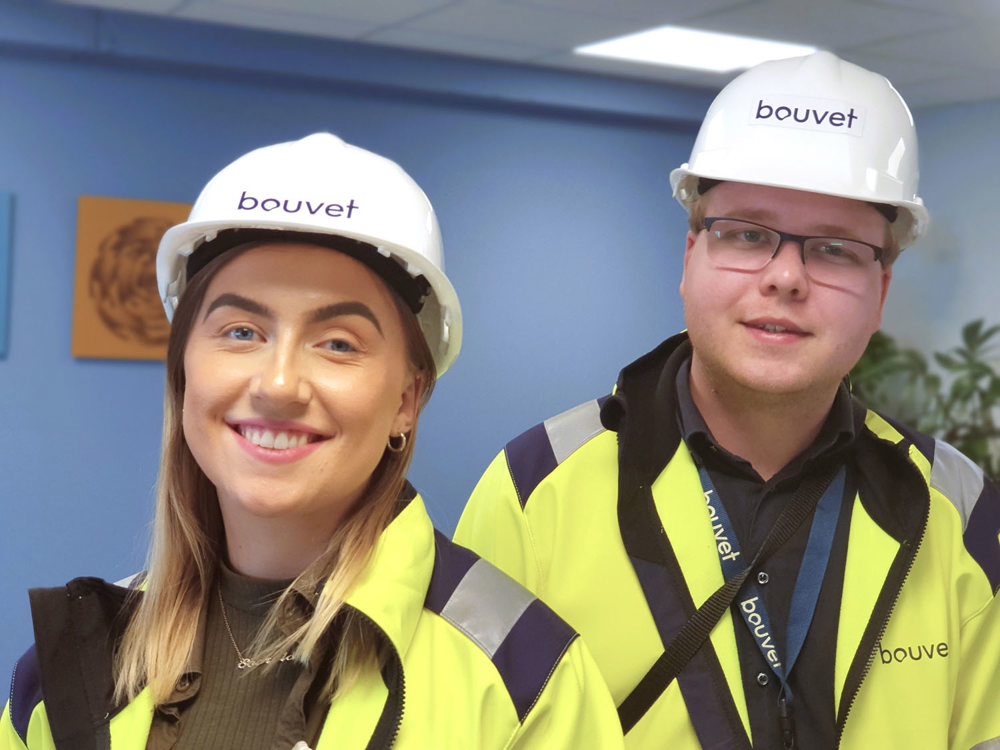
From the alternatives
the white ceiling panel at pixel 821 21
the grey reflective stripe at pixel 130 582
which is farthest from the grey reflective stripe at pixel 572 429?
the white ceiling panel at pixel 821 21

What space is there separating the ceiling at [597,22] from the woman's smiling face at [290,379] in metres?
3.88

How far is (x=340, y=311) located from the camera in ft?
4.65

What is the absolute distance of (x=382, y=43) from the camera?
19.3 ft

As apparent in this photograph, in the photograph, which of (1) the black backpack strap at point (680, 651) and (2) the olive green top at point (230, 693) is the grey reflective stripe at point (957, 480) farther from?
(2) the olive green top at point (230, 693)

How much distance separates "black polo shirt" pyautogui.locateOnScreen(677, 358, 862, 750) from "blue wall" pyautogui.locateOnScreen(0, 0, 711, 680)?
11.7 ft

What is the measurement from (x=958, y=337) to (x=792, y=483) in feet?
19.8

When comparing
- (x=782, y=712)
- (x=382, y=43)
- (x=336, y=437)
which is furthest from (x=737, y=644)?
(x=382, y=43)

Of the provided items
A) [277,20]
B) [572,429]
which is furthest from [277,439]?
[277,20]

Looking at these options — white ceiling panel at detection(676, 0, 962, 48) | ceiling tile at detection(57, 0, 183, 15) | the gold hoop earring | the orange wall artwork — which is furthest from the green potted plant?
the gold hoop earring

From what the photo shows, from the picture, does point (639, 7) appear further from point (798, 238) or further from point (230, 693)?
point (230, 693)

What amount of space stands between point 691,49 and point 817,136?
4400 mm

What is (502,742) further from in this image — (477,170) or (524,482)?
(477,170)

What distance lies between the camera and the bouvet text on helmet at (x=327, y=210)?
143 cm

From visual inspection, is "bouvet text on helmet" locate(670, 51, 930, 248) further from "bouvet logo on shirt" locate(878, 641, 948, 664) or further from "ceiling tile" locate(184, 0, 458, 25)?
"ceiling tile" locate(184, 0, 458, 25)
